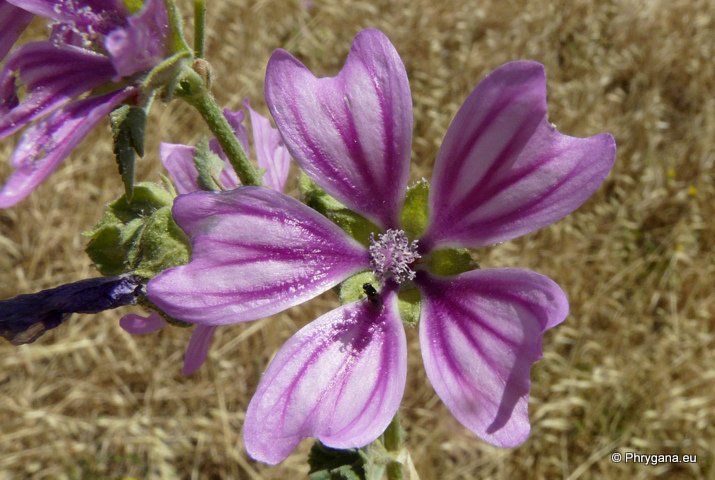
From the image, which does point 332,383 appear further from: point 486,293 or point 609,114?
point 609,114

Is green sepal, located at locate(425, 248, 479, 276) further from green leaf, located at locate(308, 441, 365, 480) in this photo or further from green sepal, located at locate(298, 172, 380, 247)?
green leaf, located at locate(308, 441, 365, 480)

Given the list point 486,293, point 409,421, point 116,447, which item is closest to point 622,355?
point 409,421

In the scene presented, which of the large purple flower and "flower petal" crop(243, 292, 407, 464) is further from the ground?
the large purple flower

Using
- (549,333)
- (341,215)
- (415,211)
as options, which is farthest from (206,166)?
(549,333)

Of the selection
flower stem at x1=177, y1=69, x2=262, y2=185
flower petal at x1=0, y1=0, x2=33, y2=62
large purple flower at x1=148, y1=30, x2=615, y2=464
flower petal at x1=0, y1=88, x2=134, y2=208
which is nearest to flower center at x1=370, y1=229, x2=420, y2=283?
large purple flower at x1=148, y1=30, x2=615, y2=464

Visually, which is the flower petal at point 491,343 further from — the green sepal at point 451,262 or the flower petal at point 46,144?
the flower petal at point 46,144

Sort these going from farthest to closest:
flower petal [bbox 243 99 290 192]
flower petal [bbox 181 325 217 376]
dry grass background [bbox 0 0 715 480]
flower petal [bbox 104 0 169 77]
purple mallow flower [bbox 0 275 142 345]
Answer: dry grass background [bbox 0 0 715 480]
flower petal [bbox 243 99 290 192]
flower petal [bbox 181 325 217 376]
purple mallow flower [bbox 0 275 142 345]
flower petal [bbox 104 0 169 77]
